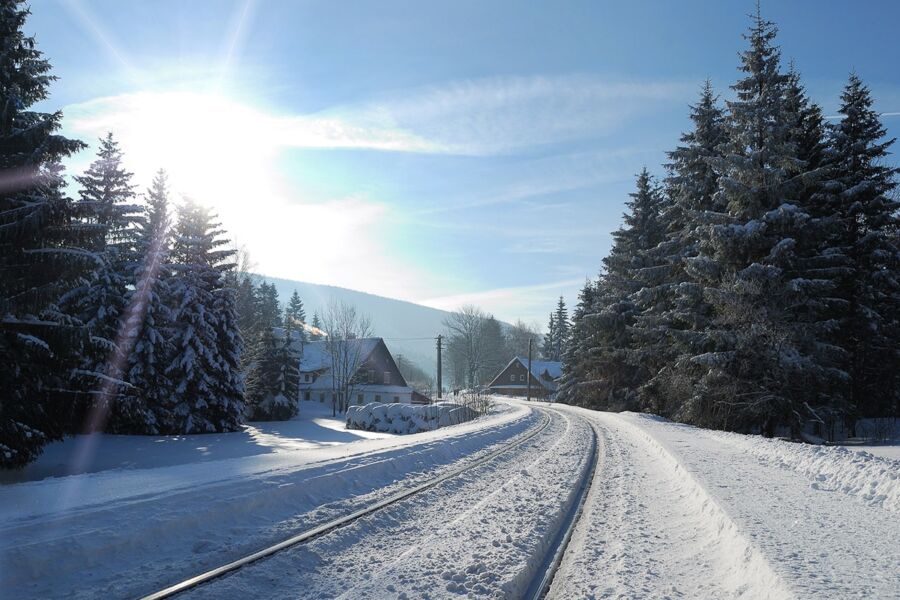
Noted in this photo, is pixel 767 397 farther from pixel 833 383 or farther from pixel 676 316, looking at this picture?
pixel 676 316

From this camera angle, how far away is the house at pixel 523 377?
3415 inches

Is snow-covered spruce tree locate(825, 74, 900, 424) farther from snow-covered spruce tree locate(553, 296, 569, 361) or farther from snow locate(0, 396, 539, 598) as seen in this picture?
snow-covered spruce tree locate(553, 296, 569, 361)

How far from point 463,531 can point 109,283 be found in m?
24.7

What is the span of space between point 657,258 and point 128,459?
88.3 feet

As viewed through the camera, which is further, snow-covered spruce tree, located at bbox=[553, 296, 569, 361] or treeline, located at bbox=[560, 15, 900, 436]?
snow-covered spruce tree, located at bbox=[553, 296, 569, 361]

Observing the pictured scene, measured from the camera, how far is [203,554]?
5.99 m

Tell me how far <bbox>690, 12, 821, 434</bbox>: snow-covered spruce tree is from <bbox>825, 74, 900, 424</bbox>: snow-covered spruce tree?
3.77 meters

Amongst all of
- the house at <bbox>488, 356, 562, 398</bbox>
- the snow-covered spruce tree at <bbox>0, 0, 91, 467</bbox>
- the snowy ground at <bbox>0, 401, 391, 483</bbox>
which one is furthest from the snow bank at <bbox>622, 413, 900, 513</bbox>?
the house at <bbox>488, 356, 562, 398</bbox>

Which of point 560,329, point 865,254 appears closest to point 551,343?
point 560,329

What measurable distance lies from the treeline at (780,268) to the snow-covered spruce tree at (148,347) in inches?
949

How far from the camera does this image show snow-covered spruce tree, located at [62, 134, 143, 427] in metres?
22.2

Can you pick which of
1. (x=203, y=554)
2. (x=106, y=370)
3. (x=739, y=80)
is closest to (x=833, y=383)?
(x=739, y=80)

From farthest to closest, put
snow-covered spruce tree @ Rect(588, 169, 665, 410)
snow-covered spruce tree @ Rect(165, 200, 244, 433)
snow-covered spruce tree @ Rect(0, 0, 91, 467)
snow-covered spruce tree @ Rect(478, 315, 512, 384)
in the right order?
snow-covered spruce tree @ Rect(478, 315, 512, 384) → snow-covered spruce tree @ Rect(588, 169, 665, 410) → snow-covered spruce tree @ Rect(165, 200, 244, 433) → snow-covered spruce tree @ Rect(0, 0, 91, 467)

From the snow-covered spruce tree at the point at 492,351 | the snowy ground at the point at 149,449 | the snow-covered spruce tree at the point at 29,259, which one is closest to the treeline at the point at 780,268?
the snowy ground at the point at 149,449
